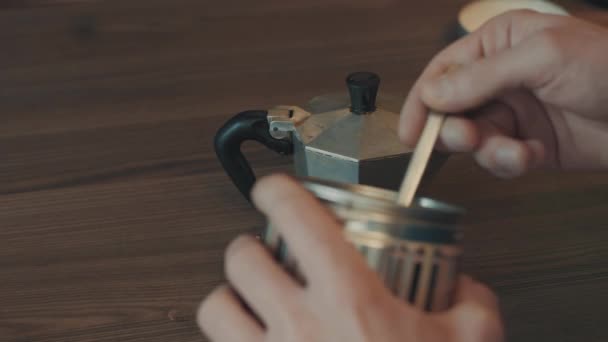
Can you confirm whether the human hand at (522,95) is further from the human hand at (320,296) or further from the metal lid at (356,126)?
the human hand at (320,296)

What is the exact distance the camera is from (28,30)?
3.49 feet

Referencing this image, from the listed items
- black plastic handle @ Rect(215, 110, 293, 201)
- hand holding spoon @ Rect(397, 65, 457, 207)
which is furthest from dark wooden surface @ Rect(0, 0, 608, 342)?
hand holding spoon @ Rect(397, 65, 457, 207)

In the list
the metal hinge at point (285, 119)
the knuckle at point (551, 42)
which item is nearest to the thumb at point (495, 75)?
the knuckle at point (551, 42)

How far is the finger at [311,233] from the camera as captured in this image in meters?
0.36

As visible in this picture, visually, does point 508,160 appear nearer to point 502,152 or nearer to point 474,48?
point 502,152

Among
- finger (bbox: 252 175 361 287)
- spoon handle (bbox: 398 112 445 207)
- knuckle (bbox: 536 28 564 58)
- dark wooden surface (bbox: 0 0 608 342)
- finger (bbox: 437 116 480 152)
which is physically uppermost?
knuckle (bbox: 536 28 564 58)

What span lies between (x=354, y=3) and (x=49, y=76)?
494 millimetres

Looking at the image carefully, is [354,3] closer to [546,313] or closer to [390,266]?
[546,313]

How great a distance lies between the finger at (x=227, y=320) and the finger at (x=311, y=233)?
0.19 ft

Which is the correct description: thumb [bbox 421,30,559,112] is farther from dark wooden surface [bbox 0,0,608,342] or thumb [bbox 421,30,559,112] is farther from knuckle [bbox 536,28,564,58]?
dark wooden surface [bbox 0,0,608,342]

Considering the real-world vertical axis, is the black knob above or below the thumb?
below

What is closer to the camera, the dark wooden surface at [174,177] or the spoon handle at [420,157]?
the spoon handle at [420,157]

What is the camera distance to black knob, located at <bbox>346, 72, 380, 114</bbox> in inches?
23.1

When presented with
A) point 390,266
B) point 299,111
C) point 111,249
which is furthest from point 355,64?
point 390,266
